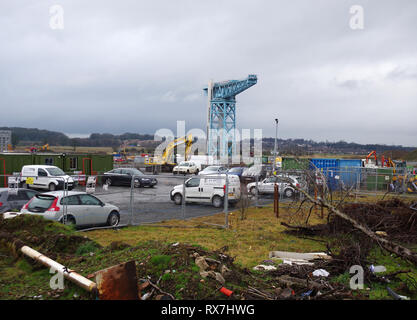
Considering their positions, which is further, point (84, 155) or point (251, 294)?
point (84, 155)

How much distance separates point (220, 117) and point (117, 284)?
2040 inches

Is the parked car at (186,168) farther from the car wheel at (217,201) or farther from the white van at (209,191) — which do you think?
the car wheel at (217,201)

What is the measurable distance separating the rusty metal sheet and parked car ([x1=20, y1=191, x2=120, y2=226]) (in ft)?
22.2

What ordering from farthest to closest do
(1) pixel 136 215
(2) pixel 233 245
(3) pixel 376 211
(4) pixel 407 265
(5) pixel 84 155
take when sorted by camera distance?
(5) pixel 84 155
(1) pixel 136 215
(3) pixel 376 211
(2) pixel 233 245
(4) pixel 407 265

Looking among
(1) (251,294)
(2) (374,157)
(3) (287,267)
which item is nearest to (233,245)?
(3) (287,267)

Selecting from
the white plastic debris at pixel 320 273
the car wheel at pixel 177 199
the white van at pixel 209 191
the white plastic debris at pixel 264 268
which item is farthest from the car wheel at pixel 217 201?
the white plastic debris at pixel 320 273

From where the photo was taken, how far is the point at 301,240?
38.2 feet

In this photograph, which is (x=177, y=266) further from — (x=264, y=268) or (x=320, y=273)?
(x=320, y=273)

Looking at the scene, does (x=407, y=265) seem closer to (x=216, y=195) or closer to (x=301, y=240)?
(x=301, y=240)

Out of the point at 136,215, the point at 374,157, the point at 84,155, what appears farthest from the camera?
the point at 374,157

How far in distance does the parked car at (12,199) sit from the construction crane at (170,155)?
1265 inches

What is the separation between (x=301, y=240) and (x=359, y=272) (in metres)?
4.75

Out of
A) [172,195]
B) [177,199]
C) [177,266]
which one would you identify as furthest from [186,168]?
[177,266]

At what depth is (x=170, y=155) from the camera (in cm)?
4812
